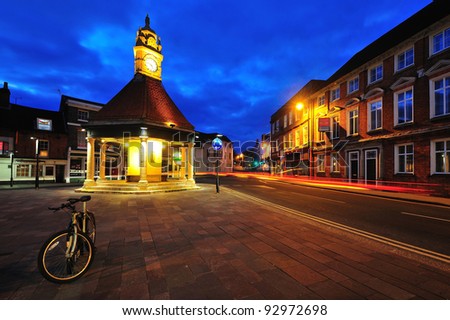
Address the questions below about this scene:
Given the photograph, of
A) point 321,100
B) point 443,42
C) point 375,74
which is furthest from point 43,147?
point 443,42

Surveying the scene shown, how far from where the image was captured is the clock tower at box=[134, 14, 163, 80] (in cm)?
1820

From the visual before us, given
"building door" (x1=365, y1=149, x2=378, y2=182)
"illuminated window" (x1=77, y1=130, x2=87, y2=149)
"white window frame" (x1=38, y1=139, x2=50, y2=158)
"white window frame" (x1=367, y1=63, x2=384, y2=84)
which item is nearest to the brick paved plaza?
"building door" (x1=365, y1=149, x2=378, y2=182)

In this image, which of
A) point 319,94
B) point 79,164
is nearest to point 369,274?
point 319,94

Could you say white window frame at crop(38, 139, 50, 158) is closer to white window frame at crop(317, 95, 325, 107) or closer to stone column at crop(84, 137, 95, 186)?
stone column at crop(84, 137, 95, 186)

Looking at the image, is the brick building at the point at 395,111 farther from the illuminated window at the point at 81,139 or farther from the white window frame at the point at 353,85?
the illuminated window at the point at 81,139

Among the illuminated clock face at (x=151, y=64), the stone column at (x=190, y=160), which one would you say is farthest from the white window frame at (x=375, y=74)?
the illuminated clock face at (x=151, y=64)

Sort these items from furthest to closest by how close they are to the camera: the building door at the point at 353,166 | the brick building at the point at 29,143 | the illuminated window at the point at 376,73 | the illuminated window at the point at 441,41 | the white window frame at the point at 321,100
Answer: the white window frame at the point at 321,100, the brick building at the point at 29,143, the building door at the point at 353,166, the illuminated window at the point at 376,73, the illuminated window at the point at 441,41

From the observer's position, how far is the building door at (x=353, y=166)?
20828 mm

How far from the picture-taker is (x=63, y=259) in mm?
3859

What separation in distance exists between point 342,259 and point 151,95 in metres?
17.1

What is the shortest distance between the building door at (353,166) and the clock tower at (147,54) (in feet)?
64.0

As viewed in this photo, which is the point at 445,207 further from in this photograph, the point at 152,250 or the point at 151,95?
the point at 151,95

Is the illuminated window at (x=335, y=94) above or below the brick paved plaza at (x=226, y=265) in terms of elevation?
above
